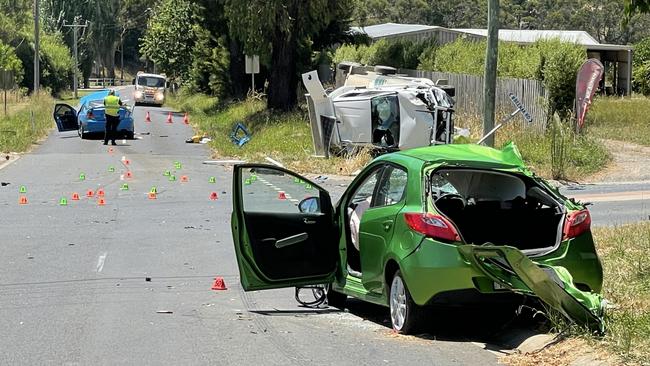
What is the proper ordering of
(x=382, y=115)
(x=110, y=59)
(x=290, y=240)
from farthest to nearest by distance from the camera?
(x=110, y=59) → (x=382, y=115) → (x=290, y=240)

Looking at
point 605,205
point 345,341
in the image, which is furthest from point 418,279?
point 605,205

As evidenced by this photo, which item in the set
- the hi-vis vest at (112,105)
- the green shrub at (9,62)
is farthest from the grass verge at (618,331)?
the green shrub at (9,62)

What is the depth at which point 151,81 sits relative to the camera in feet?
223

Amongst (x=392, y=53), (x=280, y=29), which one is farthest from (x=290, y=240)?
(x=392, y=53)

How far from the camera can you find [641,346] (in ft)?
22.1

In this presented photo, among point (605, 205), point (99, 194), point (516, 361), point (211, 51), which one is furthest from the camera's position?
point (211, 51)

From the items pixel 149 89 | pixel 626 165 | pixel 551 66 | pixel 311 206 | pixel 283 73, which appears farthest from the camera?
pixel 149 89

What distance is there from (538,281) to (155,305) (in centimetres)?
418

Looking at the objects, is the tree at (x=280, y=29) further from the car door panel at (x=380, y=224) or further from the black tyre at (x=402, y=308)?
the black tyre at (x=402, y=308)

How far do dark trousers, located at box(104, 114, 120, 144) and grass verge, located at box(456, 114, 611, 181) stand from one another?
13.8m

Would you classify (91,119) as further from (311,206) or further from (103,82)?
(103,82)

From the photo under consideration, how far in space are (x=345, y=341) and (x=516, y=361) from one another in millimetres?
1550

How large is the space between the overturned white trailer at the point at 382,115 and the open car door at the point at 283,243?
16328 mm

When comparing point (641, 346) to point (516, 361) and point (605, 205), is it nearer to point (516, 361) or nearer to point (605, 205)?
point (516, 361)
